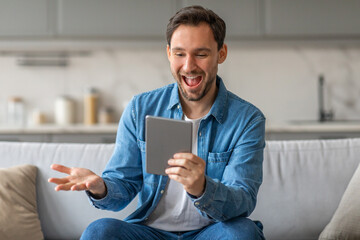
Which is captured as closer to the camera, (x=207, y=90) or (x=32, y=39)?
(x=207, y=90)

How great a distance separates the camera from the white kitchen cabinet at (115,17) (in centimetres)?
380

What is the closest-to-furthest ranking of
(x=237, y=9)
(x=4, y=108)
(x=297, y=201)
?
(x=297, y=201) → (x=237, y=9) → (x=4, y=108)

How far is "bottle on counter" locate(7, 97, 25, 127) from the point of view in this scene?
4.05 meters

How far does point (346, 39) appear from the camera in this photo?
3.85 m

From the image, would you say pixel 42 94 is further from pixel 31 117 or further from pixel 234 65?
pixel 234 65

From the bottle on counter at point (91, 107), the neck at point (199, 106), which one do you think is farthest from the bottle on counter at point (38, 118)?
the neck at point (199, 106)

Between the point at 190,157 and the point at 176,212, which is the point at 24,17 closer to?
the point at 176,212

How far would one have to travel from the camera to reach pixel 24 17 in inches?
150

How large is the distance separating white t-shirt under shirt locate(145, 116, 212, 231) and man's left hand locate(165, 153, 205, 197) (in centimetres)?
34

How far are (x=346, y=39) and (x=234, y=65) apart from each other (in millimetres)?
956

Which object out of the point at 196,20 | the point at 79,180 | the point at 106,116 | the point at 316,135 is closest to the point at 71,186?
the point at 79,180

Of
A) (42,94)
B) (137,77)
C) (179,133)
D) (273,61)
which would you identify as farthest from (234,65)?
(179,133)

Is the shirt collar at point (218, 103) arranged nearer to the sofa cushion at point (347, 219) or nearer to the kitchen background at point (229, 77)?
the sofa cushion at point (347, 219)

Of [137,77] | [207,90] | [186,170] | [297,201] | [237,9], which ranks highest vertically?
[237,9]
